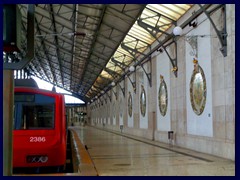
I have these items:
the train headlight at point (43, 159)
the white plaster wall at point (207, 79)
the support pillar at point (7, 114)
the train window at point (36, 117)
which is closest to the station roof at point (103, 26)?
the white plaster wall at point (207, 79)

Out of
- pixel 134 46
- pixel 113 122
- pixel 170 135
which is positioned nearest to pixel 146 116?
pixel 134 46

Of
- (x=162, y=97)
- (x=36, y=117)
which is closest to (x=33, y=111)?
(x=36, y=117)

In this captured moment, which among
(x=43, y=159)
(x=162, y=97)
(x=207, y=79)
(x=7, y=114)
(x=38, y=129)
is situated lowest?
(x=43, y=159)

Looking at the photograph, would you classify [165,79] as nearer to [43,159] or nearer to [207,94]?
[207,94]

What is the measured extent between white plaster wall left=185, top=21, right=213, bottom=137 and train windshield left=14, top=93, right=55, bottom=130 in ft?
18.8

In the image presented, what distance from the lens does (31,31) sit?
183 inches

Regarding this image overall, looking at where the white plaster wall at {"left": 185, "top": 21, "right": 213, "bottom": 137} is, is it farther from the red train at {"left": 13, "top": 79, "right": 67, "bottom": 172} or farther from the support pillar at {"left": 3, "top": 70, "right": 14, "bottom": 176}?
the support pillar at {"left": 3, "top": 70, "right": 14, "bottom": 176}

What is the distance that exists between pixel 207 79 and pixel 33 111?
6.27 metres

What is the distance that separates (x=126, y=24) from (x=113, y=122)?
936 inches

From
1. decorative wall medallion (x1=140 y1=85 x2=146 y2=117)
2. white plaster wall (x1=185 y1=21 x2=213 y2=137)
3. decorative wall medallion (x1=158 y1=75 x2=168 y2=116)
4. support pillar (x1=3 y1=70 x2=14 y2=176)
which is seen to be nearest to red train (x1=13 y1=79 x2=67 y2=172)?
support pillar (x1=3 y1=70 x2=14 y2=176)

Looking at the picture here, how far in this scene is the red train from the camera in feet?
29.5

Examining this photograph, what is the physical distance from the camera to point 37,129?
916 centimetres

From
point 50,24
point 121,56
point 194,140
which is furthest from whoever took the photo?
point 121,56

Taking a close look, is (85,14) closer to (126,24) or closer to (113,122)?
(126,24)
